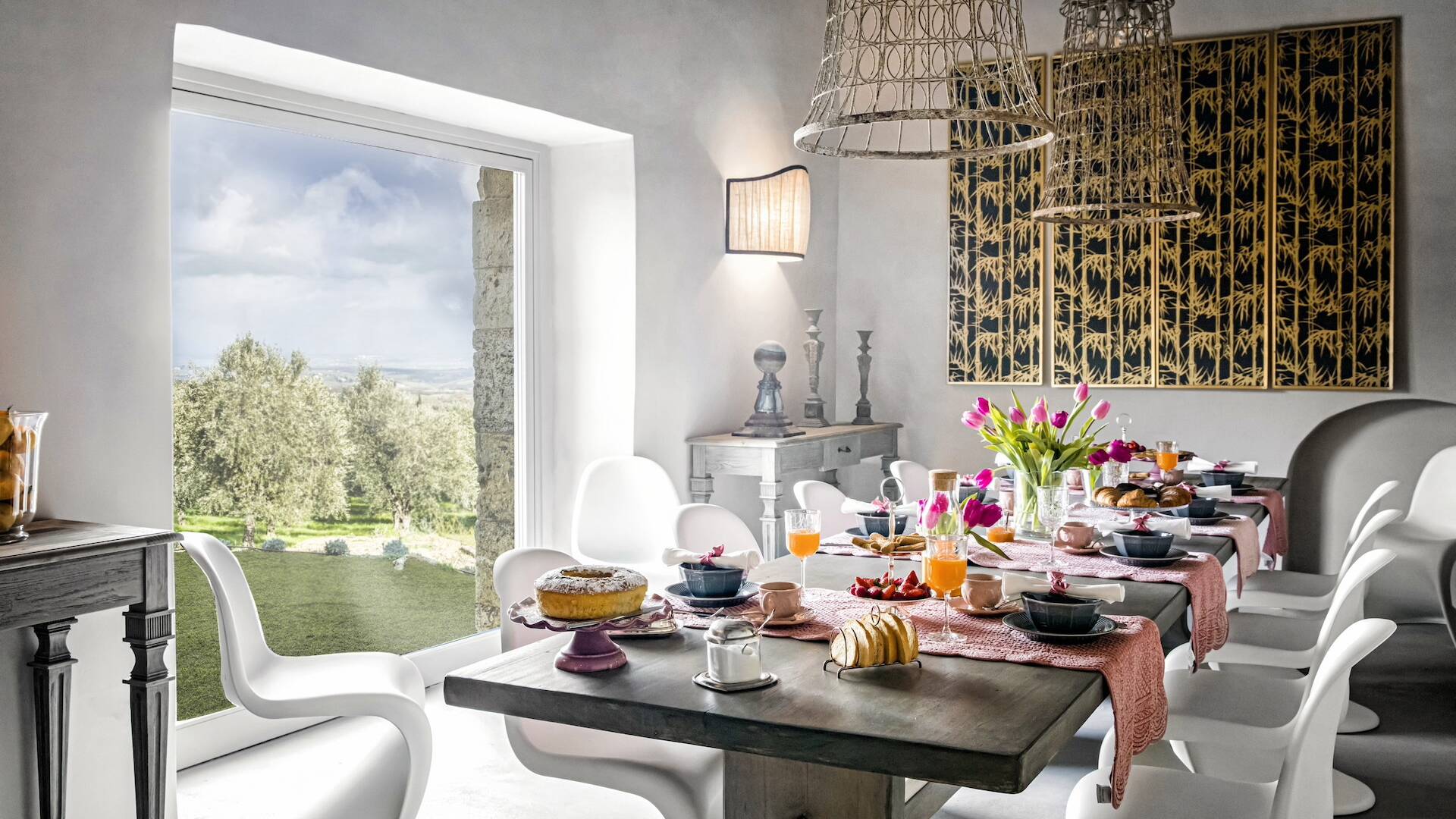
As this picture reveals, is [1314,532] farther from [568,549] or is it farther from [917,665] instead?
[917,665]

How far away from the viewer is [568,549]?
14.6 feet

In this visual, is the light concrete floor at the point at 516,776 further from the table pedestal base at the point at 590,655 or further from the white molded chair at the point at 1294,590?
the table pedestal base at the point at 590,655

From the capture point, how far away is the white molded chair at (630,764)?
2012 mm

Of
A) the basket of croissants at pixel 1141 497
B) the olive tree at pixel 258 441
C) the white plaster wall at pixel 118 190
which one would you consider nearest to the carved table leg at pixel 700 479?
the white plaster wall at pixel 118 190

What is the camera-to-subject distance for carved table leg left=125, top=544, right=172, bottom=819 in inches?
90.1

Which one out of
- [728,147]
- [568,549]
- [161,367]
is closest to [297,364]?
[161,367]

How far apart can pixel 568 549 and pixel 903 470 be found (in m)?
1.34

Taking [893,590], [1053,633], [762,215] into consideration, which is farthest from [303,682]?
[762,215]

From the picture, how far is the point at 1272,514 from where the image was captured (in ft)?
12.2

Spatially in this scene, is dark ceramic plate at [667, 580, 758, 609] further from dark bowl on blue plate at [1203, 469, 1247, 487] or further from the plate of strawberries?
dark bowl on blue plate at [1203, 469, 1247, 487]

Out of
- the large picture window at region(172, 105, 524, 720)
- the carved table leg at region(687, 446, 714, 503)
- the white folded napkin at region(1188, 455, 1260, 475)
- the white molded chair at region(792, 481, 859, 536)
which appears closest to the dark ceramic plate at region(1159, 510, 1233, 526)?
the white molded chair at region(792, 481, 859, 536)

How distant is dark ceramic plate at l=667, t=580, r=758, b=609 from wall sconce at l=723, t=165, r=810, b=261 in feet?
9.73

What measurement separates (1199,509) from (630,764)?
1.95 m

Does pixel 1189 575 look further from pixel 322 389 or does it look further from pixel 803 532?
pixel 322 389
